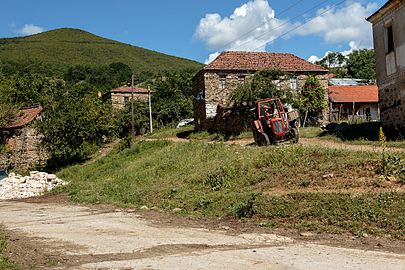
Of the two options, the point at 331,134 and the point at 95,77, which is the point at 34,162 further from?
the point at 95,77

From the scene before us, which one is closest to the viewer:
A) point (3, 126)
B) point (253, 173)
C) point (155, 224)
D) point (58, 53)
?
point (155, 224)

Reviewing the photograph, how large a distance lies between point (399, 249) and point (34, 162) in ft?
127

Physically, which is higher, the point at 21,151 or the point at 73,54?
the point at 73,54

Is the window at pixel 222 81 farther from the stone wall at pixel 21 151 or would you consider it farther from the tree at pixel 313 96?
the stone wall at pixel 21 151

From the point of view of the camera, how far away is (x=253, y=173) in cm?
1520

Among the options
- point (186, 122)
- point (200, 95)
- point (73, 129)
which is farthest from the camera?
point (186, 122)

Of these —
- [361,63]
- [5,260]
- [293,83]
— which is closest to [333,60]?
[361,63]

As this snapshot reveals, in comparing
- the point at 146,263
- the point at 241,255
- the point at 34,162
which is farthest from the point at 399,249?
the point at 34,162

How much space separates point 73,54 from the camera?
364 feet

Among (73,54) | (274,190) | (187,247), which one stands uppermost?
(73,54)

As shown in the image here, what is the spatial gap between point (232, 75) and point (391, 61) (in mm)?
18831

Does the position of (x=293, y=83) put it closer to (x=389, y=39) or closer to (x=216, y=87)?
(x=216, y=87)

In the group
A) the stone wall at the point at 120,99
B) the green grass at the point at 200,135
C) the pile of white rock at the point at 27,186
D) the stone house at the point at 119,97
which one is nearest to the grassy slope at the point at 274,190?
the pile of white rock at the point at 27,186

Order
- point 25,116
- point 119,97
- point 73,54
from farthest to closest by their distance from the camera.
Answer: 1. point 73,54
2. point 119,97
3. point 25,116
